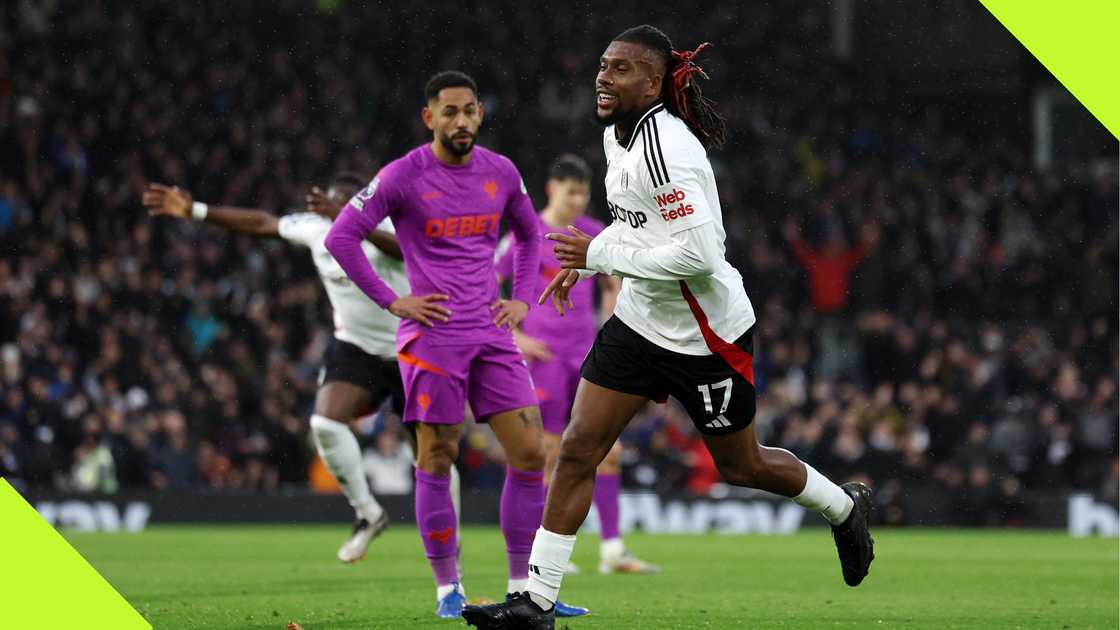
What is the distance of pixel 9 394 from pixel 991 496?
35.6 ft

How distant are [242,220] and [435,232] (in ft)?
8.48

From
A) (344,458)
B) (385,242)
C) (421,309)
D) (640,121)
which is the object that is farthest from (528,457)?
(344,458)

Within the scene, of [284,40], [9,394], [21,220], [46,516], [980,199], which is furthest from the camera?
[284,40]

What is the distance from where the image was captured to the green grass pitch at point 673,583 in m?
7.84

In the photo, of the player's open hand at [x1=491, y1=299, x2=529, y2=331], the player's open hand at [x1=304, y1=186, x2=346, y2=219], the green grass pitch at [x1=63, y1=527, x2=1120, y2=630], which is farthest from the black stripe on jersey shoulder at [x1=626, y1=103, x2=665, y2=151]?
the player's open hand at [x1=304, y1=186, x2=346, y2=219]

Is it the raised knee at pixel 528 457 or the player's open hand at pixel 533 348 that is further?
the player's open hand at pixel 533 348

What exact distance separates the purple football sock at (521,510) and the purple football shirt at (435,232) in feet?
2.29

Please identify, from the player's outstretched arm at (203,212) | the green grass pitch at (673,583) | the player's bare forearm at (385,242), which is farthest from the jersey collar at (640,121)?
the player's outstretched arm at (203,212)

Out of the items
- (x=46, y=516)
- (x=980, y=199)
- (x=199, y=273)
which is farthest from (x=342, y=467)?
(x=980, y=199)

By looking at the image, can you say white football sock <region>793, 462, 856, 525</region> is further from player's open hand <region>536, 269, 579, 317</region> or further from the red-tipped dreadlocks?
the red-tipped dreadlocks

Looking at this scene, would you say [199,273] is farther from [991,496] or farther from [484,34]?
[991,496]

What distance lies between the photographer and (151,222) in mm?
22062

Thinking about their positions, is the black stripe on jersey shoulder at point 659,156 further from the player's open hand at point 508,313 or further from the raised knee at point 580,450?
the player's open hand at point 508,313

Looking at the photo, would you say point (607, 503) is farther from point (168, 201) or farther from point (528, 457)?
point (168, 201)
